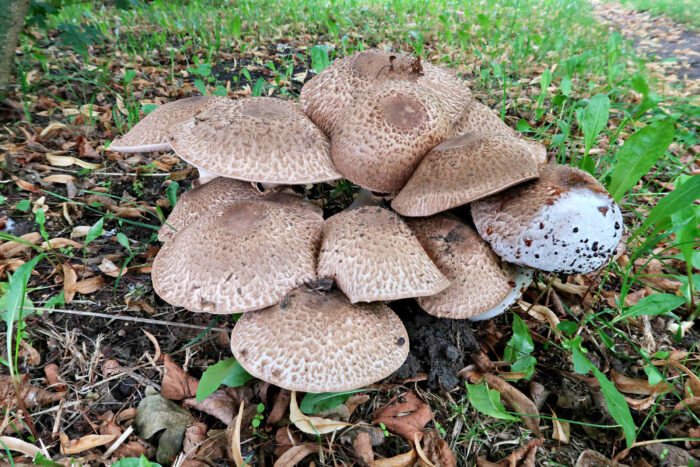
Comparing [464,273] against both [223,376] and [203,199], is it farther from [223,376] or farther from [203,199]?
[203,199]

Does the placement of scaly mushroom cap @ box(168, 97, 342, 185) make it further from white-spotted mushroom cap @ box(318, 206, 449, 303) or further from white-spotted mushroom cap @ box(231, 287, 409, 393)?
white-spotted mushroom cap @ box(231, 287, 409, 393)

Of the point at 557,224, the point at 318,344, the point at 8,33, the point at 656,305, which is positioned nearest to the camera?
the point at 318,344

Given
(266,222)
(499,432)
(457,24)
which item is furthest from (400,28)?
(499,432)

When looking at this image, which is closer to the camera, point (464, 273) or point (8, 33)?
point (464, 273)

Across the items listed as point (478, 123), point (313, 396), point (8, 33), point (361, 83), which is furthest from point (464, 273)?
point (8, 33)

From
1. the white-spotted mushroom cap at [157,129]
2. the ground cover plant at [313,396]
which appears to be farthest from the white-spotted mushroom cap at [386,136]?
the white-spotted mushroom cap at [157,129]

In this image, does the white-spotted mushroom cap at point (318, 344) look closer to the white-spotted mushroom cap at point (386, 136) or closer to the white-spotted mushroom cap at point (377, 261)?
the white-spotted mushroom cap at point (377, 261)

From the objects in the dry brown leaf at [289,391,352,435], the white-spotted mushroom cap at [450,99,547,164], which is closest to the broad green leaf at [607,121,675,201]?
the white-spotted mushroom cap at [450,99,547,164]
